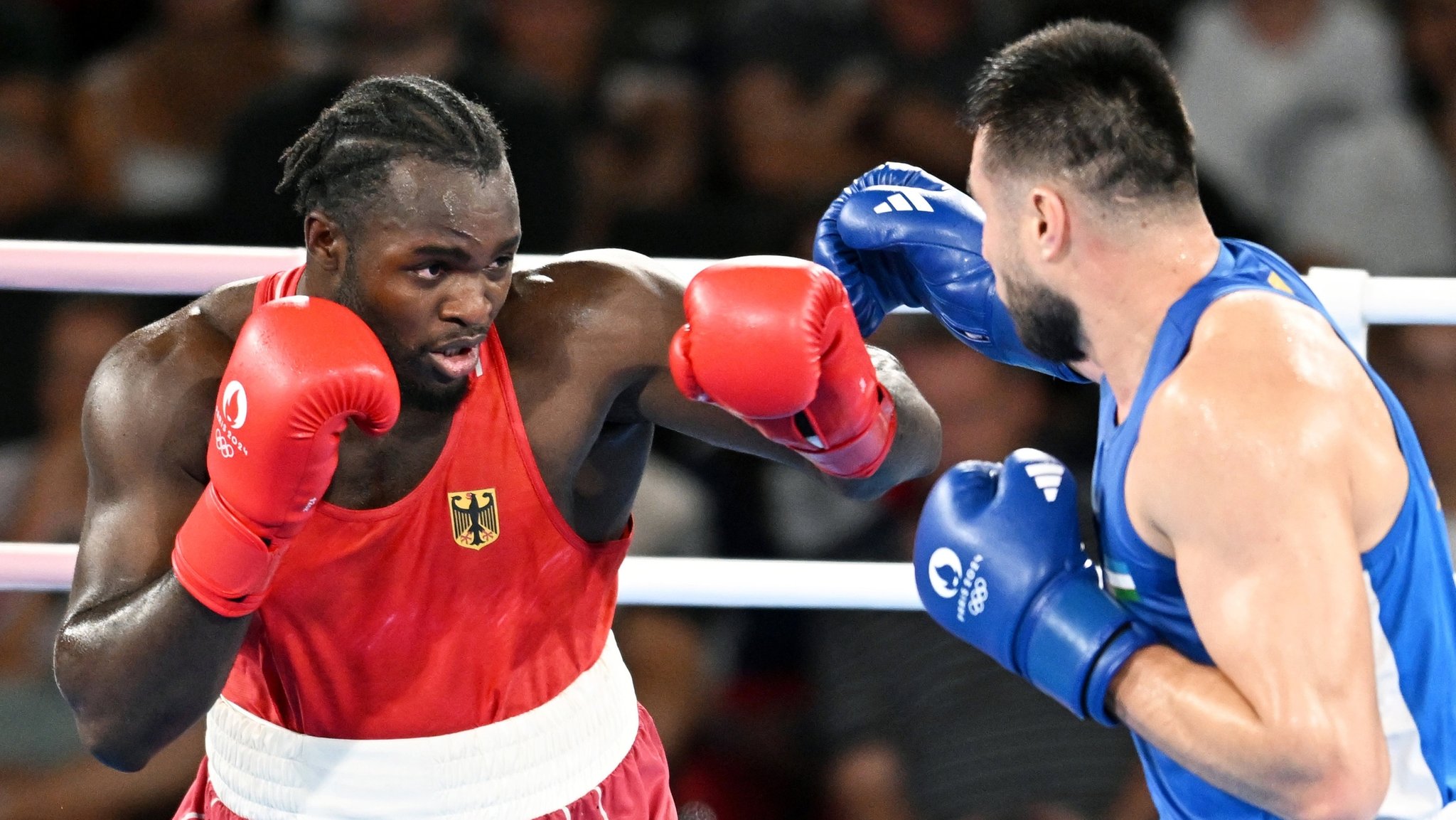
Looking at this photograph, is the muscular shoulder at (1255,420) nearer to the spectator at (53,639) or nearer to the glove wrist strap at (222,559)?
the glove wrist strap at (222,559)

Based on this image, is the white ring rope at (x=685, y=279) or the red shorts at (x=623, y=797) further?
the white ring rope at (x=685, y=279)

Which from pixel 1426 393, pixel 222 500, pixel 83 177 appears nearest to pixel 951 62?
pixel 1426 393

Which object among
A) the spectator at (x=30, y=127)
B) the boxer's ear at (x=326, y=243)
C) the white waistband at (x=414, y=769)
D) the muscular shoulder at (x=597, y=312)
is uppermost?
the boxer's ear at (x=326, y=243)

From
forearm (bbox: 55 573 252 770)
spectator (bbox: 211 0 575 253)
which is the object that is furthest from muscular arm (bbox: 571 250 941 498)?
spectator (bbox: 211 0 575 253)

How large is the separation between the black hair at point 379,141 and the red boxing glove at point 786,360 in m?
0.33

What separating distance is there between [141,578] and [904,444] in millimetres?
992

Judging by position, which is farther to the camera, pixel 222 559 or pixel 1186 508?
pixel 222 559

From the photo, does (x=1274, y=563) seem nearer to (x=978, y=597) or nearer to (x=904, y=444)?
(x=978, y=597)

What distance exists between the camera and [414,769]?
6.17ft

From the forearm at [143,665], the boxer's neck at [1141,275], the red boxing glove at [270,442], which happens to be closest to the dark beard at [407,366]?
the red boxing glove at [270,442]

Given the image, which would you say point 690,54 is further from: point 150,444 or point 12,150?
point 150,444

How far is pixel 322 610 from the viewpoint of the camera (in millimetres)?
1868

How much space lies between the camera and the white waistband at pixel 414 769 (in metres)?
1.88

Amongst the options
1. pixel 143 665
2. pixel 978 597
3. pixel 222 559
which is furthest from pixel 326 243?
pixel 978 597
